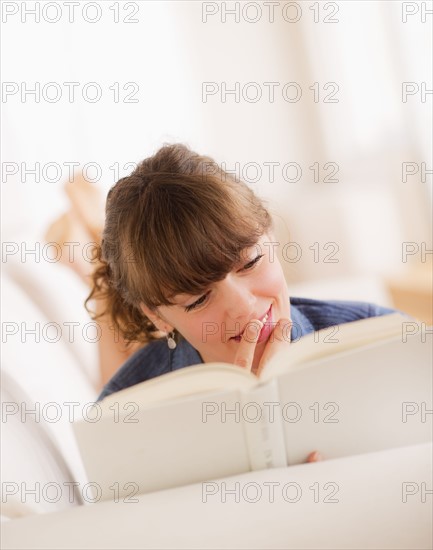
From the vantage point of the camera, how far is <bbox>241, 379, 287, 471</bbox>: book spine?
2.18 ft

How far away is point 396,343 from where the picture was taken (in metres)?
0.67

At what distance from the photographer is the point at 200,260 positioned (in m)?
0.68

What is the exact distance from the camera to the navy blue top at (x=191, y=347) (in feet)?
2.57

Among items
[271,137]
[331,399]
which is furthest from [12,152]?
[331,399]

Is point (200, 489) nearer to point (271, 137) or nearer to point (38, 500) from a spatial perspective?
point (38, 500)

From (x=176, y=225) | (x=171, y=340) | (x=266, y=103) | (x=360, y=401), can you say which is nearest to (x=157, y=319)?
(x=171, y=340)

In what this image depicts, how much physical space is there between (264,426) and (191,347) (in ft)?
0.48

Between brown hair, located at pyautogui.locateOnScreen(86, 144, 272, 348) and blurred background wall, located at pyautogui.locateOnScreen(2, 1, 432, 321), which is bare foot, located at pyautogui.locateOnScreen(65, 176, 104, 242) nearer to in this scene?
blurred background wall, located at pyautogui.locateOnScreen(2, 1, 432, 321)

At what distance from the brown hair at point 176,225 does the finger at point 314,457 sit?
0.21m

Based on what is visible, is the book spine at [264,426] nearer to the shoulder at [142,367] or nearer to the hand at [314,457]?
the hand at [314,457]

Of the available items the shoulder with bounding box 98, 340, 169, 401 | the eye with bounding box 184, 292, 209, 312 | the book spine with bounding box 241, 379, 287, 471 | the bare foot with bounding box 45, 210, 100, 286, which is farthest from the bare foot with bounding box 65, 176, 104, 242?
the book spine with bounding box 241, 379, 287, 471

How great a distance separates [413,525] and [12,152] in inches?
29.4

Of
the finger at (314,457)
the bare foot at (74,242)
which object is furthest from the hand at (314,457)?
the bare foot at (74,242)

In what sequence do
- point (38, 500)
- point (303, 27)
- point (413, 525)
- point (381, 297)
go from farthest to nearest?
point (381, 297) < point (303, 27) < point (38, 500) < point (413, 525)
